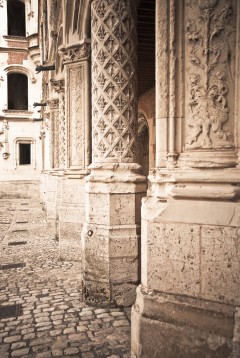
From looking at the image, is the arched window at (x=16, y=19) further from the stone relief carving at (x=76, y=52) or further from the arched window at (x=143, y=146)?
the stone relief carving at (x=76, y=52)

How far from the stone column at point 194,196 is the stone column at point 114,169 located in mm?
1275

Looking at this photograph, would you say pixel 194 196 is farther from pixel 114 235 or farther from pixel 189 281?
pixel 114 235

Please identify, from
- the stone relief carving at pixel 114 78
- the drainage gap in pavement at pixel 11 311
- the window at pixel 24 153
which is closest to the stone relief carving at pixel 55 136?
the stone relief carving at pixel 114 78

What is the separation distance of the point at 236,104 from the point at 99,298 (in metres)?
2.76

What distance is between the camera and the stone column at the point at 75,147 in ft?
18.5

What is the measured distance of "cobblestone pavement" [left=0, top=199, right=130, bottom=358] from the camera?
301 centimetres

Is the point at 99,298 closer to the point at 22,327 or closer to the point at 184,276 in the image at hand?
the point at 22,327

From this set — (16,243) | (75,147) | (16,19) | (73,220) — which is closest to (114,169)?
(75,147)

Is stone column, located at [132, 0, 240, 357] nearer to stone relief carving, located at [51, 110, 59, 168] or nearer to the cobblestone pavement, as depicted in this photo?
the cobblestone pavement

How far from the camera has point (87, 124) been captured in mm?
5699

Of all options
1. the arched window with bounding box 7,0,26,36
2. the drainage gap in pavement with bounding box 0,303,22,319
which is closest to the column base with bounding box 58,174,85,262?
the drainage gap in pavement with bounding box 0,303,22,319

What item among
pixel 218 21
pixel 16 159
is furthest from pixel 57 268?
pixel 16 159

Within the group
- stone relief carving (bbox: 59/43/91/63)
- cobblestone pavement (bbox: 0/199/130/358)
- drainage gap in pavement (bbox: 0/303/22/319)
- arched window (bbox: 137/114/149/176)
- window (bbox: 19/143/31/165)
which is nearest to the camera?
cobblestone pavement (bbox: 0/199/130/358)

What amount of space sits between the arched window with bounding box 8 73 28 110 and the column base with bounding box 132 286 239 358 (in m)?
22.3
